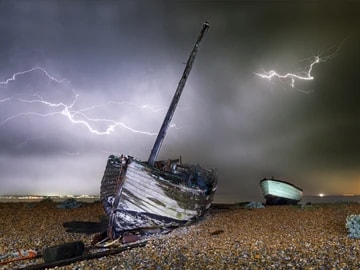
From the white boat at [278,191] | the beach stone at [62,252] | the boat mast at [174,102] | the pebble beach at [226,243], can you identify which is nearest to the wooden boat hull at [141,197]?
the pebble beach at [226,243]

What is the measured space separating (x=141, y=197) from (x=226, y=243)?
352cm

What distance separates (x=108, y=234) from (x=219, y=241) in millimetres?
3867

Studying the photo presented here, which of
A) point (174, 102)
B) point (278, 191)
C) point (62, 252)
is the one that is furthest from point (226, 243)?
point (278, 191)

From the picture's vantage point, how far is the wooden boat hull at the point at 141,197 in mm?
11242

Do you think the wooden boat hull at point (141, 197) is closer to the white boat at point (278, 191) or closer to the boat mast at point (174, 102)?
the boat mast at point (174, 102)

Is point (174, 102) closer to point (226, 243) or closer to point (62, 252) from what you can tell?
point (226, 243)

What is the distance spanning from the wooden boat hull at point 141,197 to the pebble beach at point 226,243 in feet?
2.37

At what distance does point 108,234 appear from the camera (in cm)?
1106

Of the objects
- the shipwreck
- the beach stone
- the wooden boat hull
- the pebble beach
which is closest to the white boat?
the pebble beach

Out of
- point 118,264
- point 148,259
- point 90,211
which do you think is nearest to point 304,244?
point 148,259

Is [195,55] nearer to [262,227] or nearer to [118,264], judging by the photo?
[262,227]

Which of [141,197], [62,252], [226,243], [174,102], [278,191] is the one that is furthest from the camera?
[278,191]

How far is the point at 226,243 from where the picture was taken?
9.86 m

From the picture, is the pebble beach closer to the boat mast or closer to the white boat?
the boat mast
